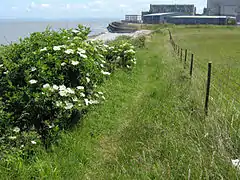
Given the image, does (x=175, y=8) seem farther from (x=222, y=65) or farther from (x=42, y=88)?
(x=42, y=88)

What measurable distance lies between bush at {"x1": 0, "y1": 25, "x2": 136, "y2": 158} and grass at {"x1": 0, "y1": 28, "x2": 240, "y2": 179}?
1.11 ft

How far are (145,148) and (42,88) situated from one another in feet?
5.85

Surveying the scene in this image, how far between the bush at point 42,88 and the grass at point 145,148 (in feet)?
1.11

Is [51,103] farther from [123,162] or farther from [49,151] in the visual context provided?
[123,162]

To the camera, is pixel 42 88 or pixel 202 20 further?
pixel 202 20

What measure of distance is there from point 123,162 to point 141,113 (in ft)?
5.95

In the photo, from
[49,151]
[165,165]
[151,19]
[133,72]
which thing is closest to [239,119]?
[165,165]

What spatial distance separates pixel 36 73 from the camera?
4.86 m

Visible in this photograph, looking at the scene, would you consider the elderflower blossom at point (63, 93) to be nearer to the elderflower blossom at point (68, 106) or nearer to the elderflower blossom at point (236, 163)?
Answer: the elderflower blossom at point (68, 106)

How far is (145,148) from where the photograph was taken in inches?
159

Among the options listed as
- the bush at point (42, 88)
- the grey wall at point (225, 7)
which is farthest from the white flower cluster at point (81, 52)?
the grey wall at point (225, 7)

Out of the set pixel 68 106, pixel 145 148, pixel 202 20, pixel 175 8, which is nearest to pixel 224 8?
pixel 202 20

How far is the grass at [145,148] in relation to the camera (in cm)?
323

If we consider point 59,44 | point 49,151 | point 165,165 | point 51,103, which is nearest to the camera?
point 165,165
